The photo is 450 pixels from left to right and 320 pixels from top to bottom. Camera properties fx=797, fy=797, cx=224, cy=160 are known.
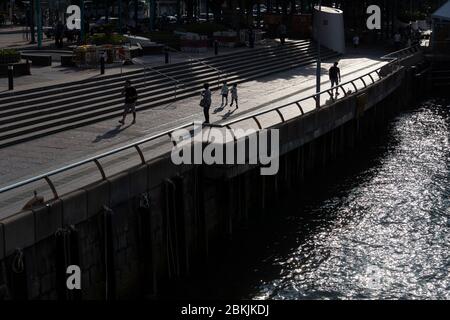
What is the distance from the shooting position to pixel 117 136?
32250mm

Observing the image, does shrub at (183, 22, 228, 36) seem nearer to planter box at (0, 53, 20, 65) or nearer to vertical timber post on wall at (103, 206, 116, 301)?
planter box at (0, 53, 20, 65)

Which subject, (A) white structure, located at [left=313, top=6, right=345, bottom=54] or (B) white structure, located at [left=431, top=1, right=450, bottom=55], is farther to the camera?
(B) white structure, located at [left=431, top=1, right=450, bottom=55]

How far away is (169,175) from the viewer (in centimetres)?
2458

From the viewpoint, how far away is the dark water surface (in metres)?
24.0

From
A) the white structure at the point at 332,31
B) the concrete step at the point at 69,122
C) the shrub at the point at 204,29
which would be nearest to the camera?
the concrete step at the point at 69,122

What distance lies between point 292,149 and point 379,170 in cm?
752

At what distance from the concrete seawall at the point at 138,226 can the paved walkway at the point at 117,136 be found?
1.46 m

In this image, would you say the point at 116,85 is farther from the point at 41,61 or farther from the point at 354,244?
the point at 354,244

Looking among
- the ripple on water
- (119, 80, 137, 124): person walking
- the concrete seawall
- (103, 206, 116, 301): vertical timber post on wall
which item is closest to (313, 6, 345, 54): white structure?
the ripple on water

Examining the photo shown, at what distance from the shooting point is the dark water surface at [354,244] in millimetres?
24016

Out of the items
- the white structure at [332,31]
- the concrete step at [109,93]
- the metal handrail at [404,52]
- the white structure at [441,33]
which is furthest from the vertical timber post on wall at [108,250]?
the white structure at [441,33]

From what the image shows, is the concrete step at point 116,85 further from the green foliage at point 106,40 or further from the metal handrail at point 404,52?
the metal handrail at point 404,52

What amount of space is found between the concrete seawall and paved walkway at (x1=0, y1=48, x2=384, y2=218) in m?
1.46
